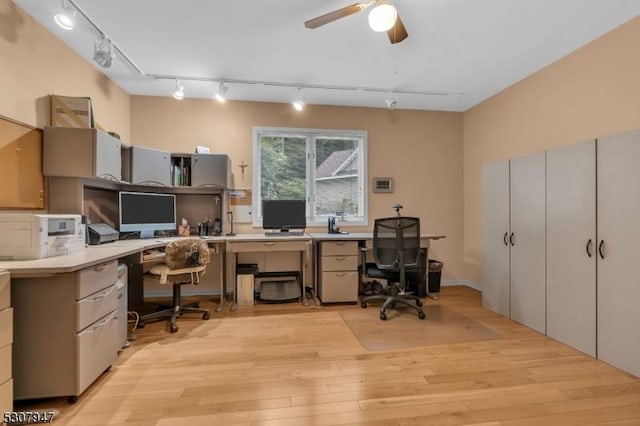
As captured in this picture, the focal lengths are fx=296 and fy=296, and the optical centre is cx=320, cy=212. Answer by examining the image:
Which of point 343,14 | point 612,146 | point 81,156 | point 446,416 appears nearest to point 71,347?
point 81,156

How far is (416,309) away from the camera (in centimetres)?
319

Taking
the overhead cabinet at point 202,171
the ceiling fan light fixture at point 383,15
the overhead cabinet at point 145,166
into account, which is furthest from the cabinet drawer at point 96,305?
the ceiling fan light fixture at point 383,15

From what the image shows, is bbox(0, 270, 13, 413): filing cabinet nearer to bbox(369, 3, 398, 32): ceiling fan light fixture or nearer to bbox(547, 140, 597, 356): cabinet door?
bbox(369, 3, 398, 32): ceiling fan light fixture

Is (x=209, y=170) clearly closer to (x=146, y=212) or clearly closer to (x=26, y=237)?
(x=146, y=212)

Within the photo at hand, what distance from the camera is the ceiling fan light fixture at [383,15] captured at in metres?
1.79

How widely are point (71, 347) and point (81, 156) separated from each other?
158 cm

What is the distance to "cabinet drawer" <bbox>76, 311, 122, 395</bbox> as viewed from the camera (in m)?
1.76

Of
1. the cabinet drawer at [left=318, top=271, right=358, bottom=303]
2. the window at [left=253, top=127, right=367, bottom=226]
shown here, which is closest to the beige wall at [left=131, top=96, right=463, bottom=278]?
the window at [left=253, top=127, right=367, bottom=226]

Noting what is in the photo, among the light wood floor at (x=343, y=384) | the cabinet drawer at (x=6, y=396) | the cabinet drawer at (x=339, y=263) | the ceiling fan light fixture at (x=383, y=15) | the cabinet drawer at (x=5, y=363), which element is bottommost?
the light wood floor at (x=343, y=384)

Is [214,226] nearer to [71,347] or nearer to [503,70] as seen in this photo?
[71,347]

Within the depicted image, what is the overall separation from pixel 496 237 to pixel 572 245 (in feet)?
2.72

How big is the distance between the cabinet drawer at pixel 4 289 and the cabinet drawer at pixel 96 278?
0.94 ft

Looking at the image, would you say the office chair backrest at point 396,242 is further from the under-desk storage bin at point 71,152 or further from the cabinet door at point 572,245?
the under-desk storage bin at point 71,152

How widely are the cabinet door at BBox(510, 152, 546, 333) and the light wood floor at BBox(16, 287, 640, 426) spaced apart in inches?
9.5
